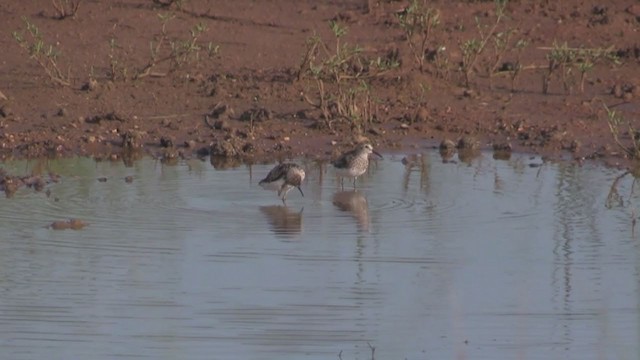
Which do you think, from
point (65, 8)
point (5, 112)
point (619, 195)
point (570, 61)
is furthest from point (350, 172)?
point (65, 8)

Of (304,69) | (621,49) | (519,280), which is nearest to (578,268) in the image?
(519,280)

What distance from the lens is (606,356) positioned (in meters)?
8.33

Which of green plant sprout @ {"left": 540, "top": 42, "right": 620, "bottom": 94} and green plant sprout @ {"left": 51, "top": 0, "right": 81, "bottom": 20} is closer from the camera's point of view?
green plant sprout @ {"left": 540, "top": 42, "right": 620, "bottom": 94}

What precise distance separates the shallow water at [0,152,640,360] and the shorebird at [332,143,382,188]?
0.16 m

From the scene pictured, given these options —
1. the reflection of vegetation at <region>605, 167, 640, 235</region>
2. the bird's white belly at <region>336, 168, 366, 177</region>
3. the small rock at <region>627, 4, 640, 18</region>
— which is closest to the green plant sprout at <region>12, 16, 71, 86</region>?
the bird's white belly at <region>336, 168, 366, 177</region>

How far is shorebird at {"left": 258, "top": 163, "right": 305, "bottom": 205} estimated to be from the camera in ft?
40.5

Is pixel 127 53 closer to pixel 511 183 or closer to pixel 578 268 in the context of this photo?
pixel 511 183

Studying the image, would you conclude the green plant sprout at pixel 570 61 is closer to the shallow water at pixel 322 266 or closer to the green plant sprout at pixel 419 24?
the green plant sprout at pixel 419 24

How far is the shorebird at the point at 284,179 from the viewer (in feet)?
40.5

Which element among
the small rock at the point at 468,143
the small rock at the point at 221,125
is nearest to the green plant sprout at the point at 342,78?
the small rock at the point at 221,125

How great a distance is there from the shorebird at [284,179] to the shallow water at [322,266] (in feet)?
0.38

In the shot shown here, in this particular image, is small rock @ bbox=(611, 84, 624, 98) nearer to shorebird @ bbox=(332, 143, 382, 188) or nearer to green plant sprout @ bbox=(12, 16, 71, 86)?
shorebird @ bbox=(332, 143, 382, 188)

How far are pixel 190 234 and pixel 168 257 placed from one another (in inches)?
27.1

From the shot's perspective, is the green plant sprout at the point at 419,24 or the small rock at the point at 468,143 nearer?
the small rock at the point at 468,143
